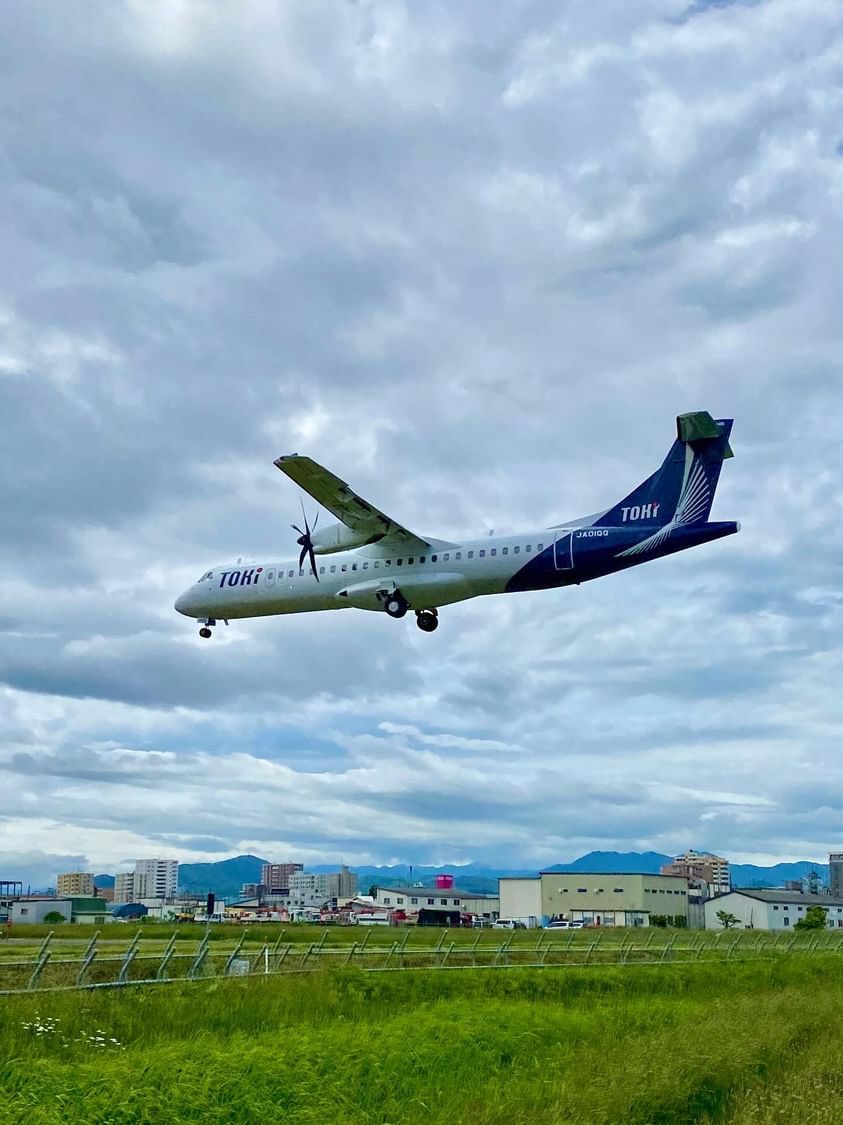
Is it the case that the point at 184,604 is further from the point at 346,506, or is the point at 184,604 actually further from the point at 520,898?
the point at 520,898

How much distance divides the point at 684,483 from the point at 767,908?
82024mm

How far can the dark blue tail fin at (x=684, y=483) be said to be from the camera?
4062 cm

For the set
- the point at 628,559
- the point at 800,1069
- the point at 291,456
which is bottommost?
the point at 800,1069

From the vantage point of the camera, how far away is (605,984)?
1417 inches

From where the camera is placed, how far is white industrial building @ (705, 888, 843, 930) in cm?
11131

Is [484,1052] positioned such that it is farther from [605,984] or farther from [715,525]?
[715,525]

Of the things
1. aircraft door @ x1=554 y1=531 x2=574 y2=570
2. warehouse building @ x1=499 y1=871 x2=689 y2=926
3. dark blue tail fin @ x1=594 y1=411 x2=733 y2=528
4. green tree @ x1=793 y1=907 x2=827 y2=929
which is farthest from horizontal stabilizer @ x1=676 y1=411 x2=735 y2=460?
warehouse building @ x1=499 y1=871 x2=689 y2=926

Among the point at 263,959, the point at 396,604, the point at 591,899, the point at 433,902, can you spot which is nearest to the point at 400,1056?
the point at 263,959

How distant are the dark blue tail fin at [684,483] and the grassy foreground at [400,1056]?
Result: 16020 mm

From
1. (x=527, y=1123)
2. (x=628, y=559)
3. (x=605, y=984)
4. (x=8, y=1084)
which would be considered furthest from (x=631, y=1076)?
(x=628, y=559)

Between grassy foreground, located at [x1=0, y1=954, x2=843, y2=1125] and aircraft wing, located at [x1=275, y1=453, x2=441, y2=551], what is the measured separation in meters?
17.2

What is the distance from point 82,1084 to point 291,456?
26687mm

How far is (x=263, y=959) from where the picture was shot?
31625 mm

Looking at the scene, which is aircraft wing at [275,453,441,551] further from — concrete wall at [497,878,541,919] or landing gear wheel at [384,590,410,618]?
concrete wall at [497,878,541,919]
